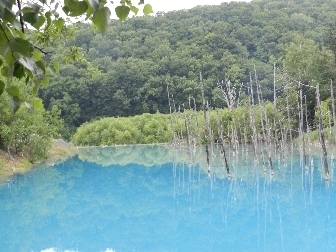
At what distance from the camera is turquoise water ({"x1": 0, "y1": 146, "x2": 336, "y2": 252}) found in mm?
8484

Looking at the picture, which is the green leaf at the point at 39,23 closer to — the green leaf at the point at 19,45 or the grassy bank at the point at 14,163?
the green leaf at the point at 19,45

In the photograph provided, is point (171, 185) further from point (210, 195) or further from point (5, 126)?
point (5, 126)

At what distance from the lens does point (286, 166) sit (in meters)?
15.5

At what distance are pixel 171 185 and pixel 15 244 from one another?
22.2 feet

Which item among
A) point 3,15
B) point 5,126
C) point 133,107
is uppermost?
point 3,15

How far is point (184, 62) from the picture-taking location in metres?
41.7

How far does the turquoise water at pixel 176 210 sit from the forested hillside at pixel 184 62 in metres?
21.9

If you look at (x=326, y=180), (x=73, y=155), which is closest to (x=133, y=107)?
(x=73, y=155)

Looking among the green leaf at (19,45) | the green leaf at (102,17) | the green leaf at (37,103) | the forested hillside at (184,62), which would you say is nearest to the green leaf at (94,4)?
the green leaf at (102,17)

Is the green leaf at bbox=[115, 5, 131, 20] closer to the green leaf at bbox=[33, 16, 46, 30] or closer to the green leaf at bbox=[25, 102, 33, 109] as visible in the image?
the green leaf at bbox=[33, 16, 46, 30]

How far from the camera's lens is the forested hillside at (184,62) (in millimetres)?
38844

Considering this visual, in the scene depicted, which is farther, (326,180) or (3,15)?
(326,180)

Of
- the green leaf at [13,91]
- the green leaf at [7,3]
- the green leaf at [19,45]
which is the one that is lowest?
the green leaf at [13,91]

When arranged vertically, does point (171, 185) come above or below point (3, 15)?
below
